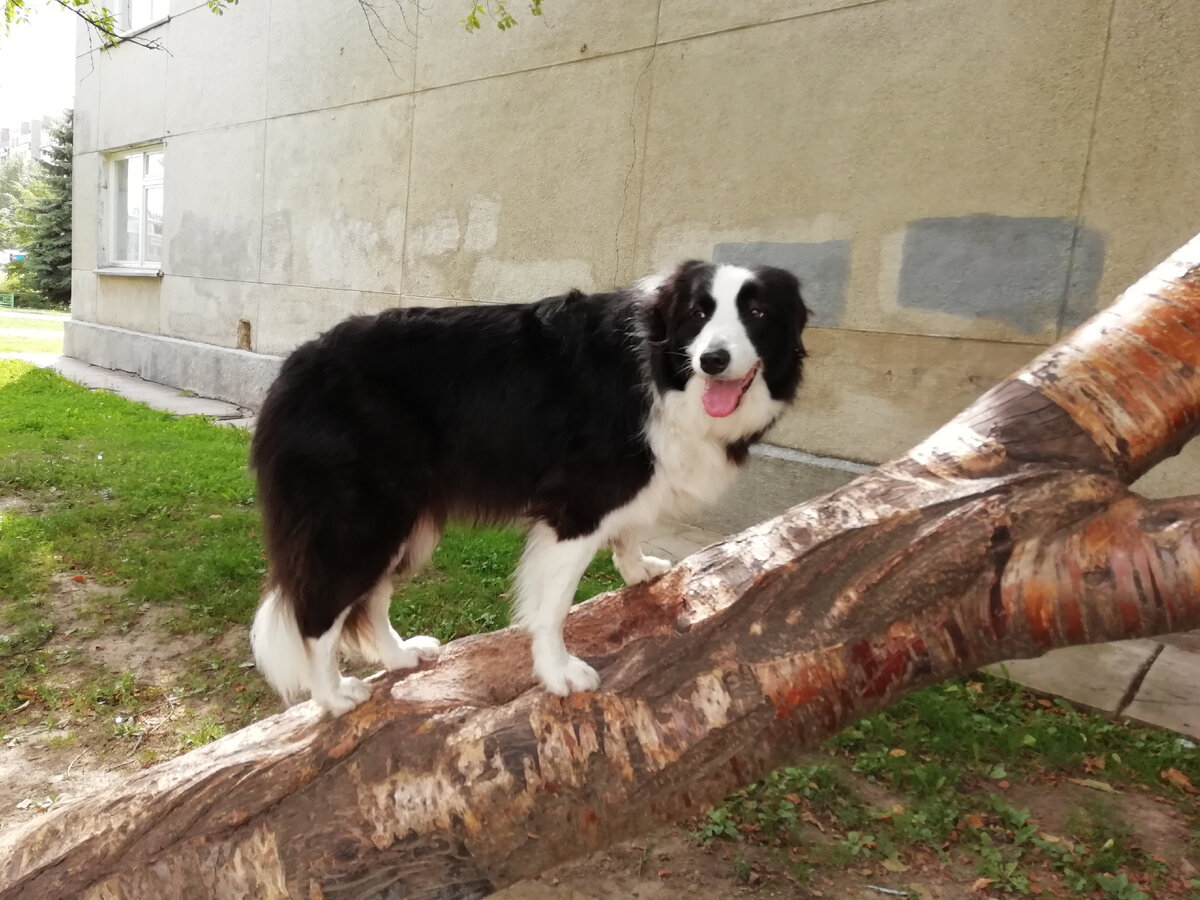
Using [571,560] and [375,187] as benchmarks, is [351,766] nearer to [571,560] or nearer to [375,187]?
[571,560]

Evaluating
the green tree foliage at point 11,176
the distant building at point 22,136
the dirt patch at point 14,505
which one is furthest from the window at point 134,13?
the distant building at point 22,136

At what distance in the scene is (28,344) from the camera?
17078 mm

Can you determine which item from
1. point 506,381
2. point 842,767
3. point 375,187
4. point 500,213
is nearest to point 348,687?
point 506,381

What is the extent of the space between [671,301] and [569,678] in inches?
47.4

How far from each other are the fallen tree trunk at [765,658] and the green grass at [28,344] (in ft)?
55.0

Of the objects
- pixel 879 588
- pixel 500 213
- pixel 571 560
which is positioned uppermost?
pixel 500 213

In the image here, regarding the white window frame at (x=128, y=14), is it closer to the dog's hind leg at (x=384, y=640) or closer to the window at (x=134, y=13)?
the window at (x=134, y=13)

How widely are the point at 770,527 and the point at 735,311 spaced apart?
0.69 m

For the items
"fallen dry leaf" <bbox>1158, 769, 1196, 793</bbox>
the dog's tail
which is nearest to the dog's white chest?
the dog's tail

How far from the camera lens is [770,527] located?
7.48ft

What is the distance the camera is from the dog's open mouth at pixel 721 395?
2.52 m

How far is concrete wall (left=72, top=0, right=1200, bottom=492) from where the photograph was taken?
4.52 metres

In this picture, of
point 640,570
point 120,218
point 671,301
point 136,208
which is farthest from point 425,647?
point 120,218

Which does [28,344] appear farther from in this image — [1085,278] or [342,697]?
[1085,278]
